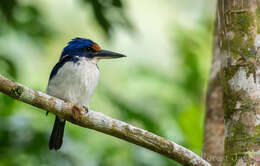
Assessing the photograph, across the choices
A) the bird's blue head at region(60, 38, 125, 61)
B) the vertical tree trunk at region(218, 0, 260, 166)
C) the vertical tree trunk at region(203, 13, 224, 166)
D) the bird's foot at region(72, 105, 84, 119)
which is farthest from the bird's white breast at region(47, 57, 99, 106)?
the vertical tree trunk at region(218, 0, 260, 166)

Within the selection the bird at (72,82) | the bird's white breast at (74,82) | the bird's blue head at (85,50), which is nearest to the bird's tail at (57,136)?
the bird at (72,82)

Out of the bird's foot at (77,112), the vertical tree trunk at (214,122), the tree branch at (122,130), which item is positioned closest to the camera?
the tree branch at (122,130)

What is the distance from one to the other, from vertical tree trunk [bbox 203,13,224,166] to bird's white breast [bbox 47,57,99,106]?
39.1 inches

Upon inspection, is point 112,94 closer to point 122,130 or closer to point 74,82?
point 74,82

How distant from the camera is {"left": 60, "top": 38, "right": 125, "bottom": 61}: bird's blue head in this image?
14.9 feet

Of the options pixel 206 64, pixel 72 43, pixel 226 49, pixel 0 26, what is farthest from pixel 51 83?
pixel 206 64

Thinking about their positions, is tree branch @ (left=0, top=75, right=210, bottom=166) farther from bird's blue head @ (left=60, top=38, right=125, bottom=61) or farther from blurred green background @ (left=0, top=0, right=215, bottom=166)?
bird's blue head @ (left=60, top=38, right=125, bottom=61)

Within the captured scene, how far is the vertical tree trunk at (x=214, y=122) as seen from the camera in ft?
12.8

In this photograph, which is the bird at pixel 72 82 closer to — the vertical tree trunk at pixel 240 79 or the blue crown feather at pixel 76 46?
the blue crown feather at pixel 76 46

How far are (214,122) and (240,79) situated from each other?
1.12 meters

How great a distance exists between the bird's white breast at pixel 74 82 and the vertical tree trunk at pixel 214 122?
39.1 inches

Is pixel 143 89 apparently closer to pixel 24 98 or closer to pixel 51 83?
pixel 51 83

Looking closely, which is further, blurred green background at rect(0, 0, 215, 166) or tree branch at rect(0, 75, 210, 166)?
blurred green background at rect(0, 0, 215, 166)

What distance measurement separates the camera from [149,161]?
450 cm
